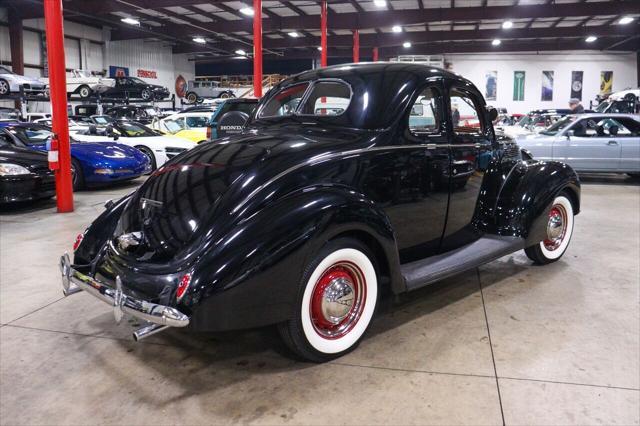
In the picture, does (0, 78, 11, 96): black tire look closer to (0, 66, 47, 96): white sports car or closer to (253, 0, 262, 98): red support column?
(0, 66, 47, 96): white sports car

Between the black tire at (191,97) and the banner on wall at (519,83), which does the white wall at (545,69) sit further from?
the black tire at (191,97)

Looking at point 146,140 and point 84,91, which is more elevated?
point 84,91

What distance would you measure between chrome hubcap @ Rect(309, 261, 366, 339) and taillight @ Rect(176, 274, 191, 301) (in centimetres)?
68

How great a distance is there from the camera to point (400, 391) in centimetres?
260

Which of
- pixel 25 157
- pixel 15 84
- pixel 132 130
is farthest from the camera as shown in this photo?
pixel 15 84

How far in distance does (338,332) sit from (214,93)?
2992 cm

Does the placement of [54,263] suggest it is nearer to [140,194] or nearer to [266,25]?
[140,194]

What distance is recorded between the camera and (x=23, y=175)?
7223mm

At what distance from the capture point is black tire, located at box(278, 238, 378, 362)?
2.68 m

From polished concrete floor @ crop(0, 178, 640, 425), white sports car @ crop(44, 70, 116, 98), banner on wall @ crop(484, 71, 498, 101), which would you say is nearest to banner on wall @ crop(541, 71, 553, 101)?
banner on wall @ crop(484, 71, 498, 101)

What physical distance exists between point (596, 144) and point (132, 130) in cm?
999

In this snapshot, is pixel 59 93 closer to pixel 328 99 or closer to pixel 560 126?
pixel 328 99

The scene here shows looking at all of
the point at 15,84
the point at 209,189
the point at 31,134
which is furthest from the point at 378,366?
the point at 15,84

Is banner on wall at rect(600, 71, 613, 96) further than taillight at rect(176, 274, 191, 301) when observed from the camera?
Yes
